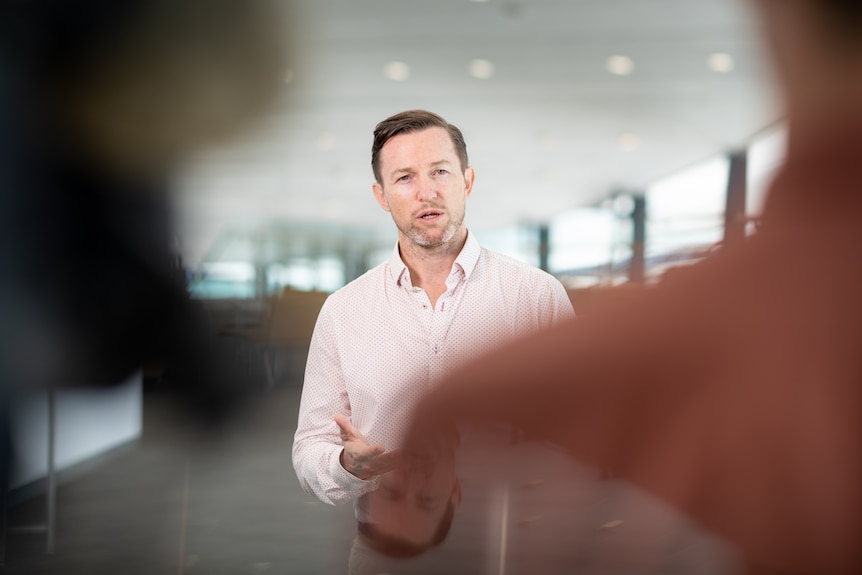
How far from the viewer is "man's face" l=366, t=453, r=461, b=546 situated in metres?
0.37

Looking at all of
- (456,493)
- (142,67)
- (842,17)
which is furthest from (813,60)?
(142,67)

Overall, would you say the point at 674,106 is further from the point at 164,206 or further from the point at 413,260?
the point at 164,206

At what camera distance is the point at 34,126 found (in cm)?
91

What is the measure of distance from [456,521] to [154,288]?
615 mm

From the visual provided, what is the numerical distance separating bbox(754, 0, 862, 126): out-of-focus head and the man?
12.3 inches

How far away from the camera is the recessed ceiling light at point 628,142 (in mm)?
745

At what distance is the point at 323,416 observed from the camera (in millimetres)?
706

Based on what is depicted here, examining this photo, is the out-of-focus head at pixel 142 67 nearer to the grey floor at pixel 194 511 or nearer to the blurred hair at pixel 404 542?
the grey floor at pixel 194 511

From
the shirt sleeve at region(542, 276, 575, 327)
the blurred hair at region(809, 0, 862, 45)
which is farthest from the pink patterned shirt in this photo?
the blurred hair at region(809, 0, 862, 45)

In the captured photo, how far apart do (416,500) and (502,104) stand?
519 millimetres

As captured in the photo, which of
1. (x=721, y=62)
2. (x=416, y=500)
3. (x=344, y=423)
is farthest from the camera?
(x=721, y=62)

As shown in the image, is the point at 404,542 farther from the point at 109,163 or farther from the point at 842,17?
the point at 109,163

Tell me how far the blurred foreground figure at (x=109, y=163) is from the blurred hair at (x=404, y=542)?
407 millimetres

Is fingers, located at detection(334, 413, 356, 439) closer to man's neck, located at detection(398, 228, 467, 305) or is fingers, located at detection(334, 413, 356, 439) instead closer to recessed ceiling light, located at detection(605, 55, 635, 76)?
man's neck, located at detection(398, 228, 467, 305)
